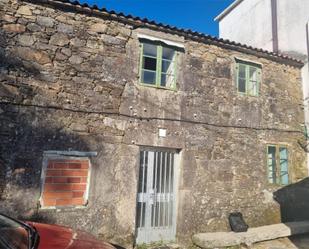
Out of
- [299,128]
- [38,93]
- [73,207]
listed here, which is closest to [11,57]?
[38,93]

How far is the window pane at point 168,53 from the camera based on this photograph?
292 inches

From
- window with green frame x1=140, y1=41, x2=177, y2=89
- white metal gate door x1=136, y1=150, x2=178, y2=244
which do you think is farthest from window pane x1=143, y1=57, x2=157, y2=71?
white metal gate door x1=136, y1=150, x2=178, y2=244

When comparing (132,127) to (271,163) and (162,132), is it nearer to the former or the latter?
(162,132)

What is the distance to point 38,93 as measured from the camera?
5945 mm

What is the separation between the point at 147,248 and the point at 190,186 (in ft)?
5.82

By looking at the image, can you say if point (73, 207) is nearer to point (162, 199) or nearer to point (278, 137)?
point (162, 199)

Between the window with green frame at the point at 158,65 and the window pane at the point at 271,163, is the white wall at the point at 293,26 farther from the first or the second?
the window with green frame at the point at 158,65

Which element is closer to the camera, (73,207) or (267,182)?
(73,207)

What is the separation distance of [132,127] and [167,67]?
1.96m

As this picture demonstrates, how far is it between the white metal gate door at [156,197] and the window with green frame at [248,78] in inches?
121

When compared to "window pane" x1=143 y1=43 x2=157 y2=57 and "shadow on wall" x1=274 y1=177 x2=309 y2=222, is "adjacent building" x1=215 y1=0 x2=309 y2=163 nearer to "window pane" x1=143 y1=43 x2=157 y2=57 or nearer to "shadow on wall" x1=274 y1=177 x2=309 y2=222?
"shadow on wall" x1=274 y1=177 x2=309 y2=222

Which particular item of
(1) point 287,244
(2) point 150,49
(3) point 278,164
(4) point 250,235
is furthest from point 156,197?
(3) point 278,164

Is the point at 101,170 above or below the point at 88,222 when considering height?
above

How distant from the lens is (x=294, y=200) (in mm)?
8672
